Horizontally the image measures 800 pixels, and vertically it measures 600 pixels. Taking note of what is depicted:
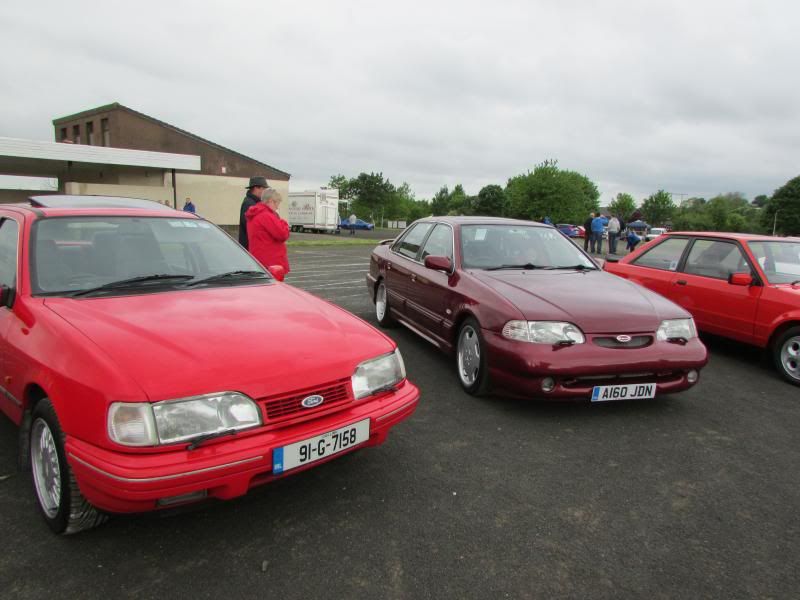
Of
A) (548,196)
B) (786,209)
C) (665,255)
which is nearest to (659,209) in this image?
(786,209)

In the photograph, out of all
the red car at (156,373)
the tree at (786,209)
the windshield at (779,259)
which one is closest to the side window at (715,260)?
the windshield at (779,259)

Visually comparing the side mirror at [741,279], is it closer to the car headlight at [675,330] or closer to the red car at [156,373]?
the car headlight at [675,330]

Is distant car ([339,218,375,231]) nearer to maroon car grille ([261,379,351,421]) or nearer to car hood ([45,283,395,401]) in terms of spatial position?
car hood ([45,283,395,401])

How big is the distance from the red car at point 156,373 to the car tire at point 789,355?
4.28 m

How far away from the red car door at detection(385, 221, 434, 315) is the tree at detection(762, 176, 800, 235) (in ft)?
281

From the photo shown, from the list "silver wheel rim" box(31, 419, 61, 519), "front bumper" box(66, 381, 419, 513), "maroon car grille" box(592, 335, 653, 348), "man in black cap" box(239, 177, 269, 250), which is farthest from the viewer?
"man in black cap" box(239, 177, 269, 250)

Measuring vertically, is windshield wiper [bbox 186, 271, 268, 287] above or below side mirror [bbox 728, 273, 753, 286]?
above

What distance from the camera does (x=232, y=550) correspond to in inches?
90.4

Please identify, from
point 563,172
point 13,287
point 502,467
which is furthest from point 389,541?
point 563,172

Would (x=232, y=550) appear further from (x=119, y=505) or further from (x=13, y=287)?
(x=13, y=287)

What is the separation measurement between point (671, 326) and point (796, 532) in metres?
1.78

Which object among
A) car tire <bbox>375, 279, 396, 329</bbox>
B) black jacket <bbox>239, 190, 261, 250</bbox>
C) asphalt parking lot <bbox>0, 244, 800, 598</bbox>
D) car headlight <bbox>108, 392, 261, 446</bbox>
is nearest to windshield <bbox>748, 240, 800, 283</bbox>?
asphalt parking lot <bbox>0, 244, 800, 598</bbox>

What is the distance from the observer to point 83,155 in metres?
24.5

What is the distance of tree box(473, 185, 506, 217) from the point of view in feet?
282
